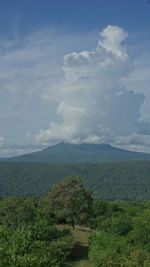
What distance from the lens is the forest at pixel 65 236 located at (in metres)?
29.3

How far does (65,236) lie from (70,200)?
8.59 meters

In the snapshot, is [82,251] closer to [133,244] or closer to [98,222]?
[133,244]

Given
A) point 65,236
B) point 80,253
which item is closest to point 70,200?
point 65,236

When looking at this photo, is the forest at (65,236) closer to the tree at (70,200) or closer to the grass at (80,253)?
the tree at (70,200)

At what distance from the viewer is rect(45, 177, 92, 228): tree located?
155 ft

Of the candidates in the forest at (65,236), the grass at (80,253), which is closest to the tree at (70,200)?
the forest at (65,236)

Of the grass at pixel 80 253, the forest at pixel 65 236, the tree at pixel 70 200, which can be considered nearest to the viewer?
the forest at pixel 65 236

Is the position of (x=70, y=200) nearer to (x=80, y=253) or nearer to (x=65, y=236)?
(x=65, y=236)

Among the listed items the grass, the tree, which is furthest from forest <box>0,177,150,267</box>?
the grass

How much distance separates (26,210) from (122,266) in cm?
2090

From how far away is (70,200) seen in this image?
47.0 meters

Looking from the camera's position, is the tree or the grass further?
the tree

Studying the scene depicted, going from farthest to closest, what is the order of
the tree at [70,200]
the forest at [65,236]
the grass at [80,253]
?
the tree at [70,200] < the grass at [80,253] < the forest at [65,236]

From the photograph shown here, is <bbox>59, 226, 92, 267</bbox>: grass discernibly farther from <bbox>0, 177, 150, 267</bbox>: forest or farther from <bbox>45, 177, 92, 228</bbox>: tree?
<bbox>45, 177, 92, 228</bbox>: tree
